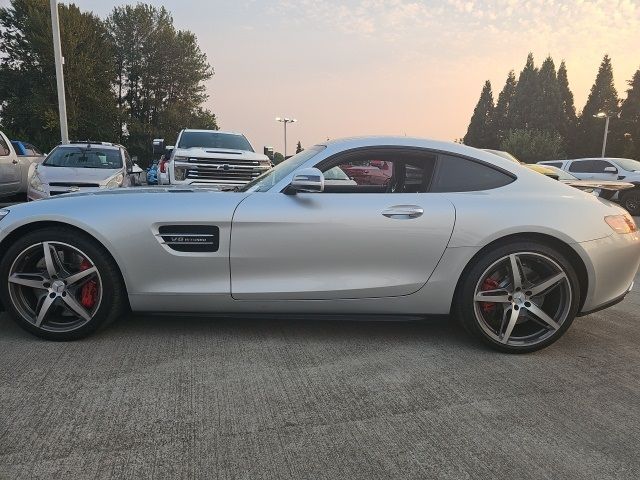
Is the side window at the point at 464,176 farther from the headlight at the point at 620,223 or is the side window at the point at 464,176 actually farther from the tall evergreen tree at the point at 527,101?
the tall evergreen tree at the point at 527,101

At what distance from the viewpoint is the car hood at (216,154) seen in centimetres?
931

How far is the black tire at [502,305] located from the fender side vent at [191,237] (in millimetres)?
1627

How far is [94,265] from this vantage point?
120 inches

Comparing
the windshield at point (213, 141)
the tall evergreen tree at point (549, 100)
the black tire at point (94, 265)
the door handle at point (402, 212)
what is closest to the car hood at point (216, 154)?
the windshield at point (213, 141)

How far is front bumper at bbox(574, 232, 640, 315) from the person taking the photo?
3088 millimetres

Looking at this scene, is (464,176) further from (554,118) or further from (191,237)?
(554,118)

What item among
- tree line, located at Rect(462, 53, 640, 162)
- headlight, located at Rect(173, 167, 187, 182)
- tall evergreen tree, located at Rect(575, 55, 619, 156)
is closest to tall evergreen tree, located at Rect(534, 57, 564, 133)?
tree line, located at Rect(462, 53, 640, 162)

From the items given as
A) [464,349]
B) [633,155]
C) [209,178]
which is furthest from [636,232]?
[633,155]

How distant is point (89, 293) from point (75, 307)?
13 cm

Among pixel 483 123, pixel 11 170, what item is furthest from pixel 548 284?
pixel 483 123

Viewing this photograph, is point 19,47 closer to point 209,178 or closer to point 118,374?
point 209,178

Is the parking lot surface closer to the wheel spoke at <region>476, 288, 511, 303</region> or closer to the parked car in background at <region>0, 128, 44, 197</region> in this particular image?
the wheel spoke at <region>476, 288, 511, 303</region>

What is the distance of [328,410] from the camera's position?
7.77ft

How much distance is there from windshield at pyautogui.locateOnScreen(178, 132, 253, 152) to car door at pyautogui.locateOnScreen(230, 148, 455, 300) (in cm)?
771
